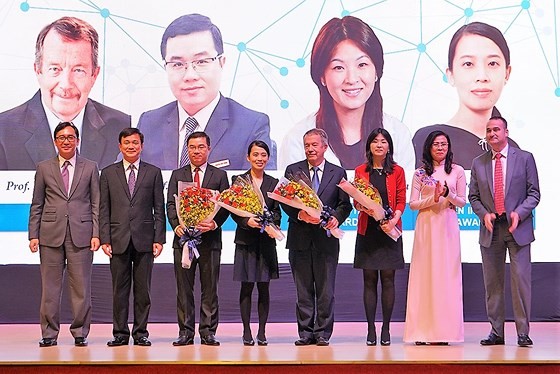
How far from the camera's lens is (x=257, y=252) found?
5.31m

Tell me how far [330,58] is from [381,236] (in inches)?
84.9

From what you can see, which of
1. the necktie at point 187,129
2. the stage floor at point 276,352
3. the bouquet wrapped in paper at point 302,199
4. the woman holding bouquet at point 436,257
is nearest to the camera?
the stage floor at point 276,352

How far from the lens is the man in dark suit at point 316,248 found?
5297 mm

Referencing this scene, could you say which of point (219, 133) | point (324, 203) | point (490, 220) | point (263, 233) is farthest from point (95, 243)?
point (490, 220)

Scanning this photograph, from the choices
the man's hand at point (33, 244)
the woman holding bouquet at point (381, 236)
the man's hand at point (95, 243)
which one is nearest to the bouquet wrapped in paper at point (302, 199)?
the woman holding bouquet at point (381, 236)

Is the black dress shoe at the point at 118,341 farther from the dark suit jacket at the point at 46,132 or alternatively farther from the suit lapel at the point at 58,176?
the dark suit jacket at the point at 46,132

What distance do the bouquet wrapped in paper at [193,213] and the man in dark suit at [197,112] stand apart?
171 centimetres

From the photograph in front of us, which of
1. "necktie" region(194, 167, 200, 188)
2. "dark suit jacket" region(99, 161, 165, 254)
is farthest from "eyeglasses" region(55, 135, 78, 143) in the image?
"necktie" region(194, 167, 200, 188)

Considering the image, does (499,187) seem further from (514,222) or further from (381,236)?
(381,236)

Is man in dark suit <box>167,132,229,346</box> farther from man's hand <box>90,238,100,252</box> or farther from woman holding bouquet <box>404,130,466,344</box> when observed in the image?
woman holding bouquet <box>404,130,466,344</box>

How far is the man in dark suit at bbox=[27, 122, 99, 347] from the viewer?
5320 mm

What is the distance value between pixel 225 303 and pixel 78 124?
196 centimetres

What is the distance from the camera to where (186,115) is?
6.94 m

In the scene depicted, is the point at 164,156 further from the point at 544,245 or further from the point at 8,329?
the point at 544,245
